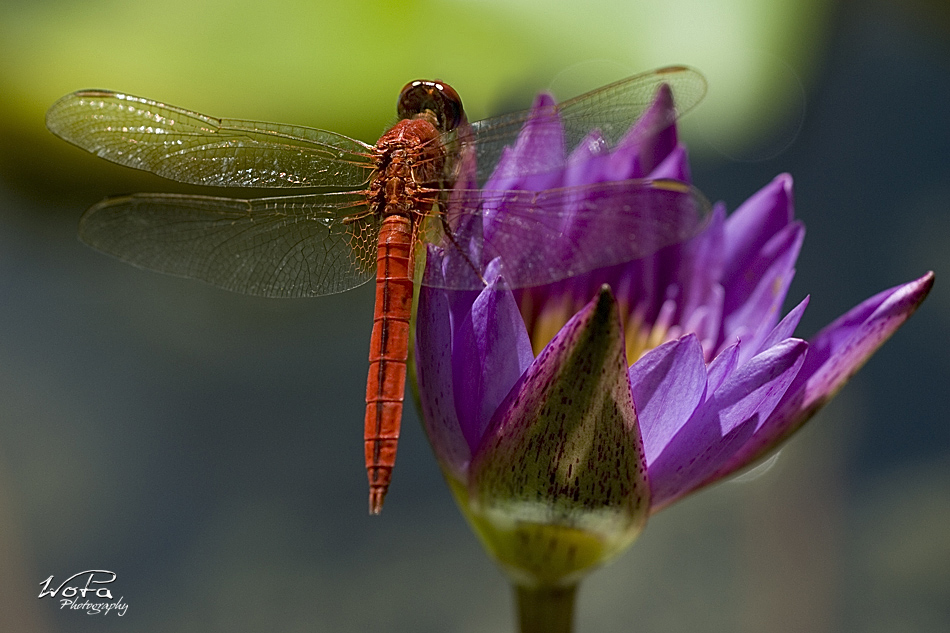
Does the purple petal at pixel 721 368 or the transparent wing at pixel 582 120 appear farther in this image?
the transparent wing at pixel 582 120

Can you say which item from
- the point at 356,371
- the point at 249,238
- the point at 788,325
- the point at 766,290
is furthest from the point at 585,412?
the point at 356,371

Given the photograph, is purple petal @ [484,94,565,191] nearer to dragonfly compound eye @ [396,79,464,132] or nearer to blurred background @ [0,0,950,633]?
dragonfly compound eye @ [396,79,464,132]

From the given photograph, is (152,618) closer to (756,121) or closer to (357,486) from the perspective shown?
A: (357,486)

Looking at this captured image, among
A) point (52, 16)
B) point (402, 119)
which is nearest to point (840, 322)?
point (402, 119)

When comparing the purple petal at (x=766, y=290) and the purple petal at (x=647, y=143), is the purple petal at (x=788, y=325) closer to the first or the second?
the purple petal at (x=766, y=290)
